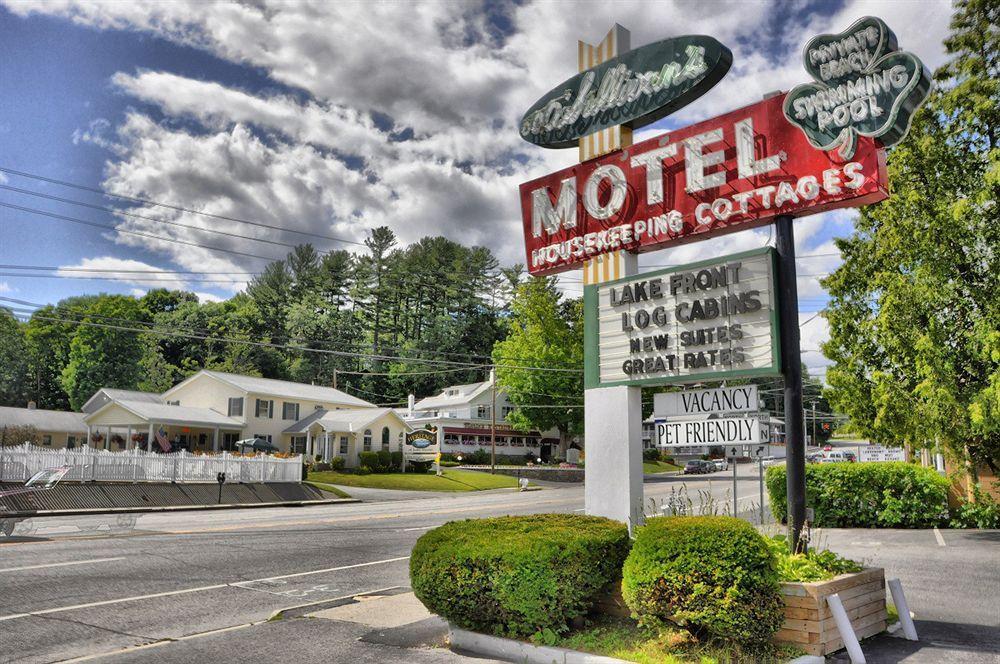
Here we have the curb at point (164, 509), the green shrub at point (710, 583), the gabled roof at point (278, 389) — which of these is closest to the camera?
the green shrub at point (710, 583)

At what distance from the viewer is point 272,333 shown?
99875mm

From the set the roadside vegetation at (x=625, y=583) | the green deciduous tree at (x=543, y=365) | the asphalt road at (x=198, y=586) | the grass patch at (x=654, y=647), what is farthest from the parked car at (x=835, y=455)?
the grass patch at (x=654, y=647)

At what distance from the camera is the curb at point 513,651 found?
6.96 metres

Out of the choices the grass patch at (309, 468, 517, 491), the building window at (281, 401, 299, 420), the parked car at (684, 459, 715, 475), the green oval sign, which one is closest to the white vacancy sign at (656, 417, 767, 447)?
the green oval sign

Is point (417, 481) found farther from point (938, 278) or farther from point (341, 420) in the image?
point (938, 278)

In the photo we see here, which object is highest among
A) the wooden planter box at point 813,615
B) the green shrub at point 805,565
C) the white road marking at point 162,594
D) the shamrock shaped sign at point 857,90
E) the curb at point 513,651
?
the shamrock shaped sign at point 857,90

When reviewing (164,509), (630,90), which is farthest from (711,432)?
(164,509)

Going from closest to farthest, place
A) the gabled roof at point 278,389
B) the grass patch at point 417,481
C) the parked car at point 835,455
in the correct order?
the grass patch at point 417,481 < the gabled roof at point 278,389 < the parked car at point 835,455

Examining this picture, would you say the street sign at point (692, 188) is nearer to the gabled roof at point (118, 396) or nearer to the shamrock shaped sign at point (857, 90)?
the shamrock shaped sign at point (857, 90)

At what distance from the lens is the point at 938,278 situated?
16.7m

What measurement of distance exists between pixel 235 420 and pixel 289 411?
14.8ft

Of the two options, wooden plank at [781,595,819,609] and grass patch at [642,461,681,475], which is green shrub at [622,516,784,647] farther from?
grass patch at [642,461,681,475]

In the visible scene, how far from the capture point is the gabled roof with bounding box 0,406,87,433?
55062 millimetres

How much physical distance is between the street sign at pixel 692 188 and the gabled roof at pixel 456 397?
61.5 meters
